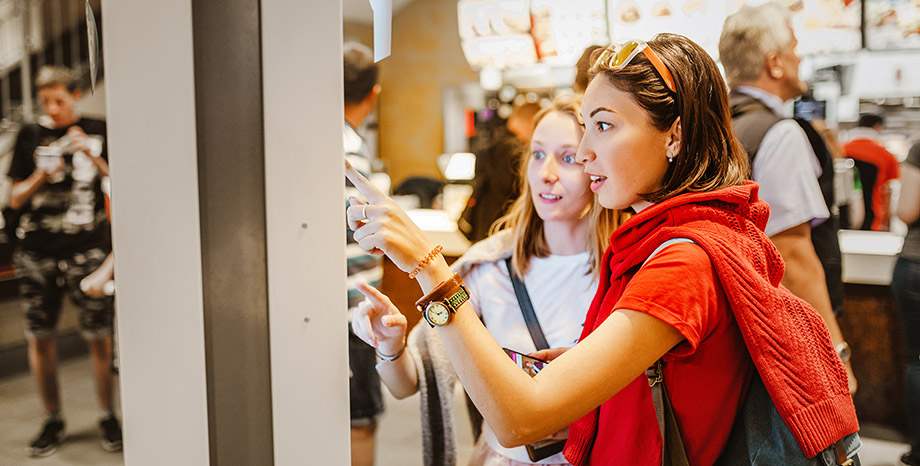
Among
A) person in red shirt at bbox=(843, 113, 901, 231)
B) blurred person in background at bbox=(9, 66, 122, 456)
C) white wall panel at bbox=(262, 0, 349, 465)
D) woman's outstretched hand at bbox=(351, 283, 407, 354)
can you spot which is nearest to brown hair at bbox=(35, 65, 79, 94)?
blurred person in background at bbox=(9, 66, 122, 456)

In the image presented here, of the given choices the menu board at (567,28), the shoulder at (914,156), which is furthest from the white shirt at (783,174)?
the shoulder at (914,156)

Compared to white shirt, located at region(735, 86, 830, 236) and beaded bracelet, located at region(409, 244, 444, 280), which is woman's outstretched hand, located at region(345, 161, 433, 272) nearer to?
beaded bracelet, located at region(409, 244, 444, 280)

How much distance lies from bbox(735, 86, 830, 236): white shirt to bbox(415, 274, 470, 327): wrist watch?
124 centimetres

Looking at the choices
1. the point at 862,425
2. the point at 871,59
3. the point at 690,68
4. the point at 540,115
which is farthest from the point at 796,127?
the point at 871,59

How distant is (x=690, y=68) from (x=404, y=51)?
2.28 ft

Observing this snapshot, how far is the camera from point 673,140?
3.41 feet

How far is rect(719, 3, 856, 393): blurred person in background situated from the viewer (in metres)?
1.84

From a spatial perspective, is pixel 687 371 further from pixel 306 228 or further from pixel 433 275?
pixel 306 228

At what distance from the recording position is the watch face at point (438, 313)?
96 centimetres

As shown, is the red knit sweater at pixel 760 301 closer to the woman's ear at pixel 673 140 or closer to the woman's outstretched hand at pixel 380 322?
the woman's ear at pixel 673 140

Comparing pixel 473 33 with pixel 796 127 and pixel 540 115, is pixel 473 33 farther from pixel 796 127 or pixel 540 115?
pixel 796 127

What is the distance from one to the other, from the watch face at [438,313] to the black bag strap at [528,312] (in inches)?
19.9

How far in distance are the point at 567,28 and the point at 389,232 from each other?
86cm

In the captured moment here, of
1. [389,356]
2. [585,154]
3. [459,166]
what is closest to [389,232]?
[585,154]
